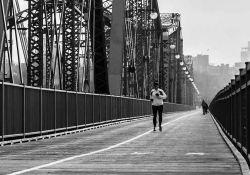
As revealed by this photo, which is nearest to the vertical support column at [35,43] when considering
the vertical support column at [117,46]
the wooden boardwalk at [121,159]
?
the vertical support column at [117,46]

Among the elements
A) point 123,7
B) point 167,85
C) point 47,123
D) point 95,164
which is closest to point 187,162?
point 95,164

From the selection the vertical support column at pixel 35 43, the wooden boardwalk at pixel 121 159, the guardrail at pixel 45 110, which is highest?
the vertical support column at pixel 35 43

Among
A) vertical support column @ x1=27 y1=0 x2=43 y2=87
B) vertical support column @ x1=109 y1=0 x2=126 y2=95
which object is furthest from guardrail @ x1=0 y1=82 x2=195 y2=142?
vertical support column @ x1=109 y1=0 x2=126 y2=95

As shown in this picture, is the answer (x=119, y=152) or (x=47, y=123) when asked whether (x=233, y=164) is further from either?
(x=47, y=123)

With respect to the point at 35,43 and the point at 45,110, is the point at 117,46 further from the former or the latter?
the point at 45,110

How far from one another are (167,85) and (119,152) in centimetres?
9465

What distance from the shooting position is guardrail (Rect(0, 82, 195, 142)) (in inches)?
751

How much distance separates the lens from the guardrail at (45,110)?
19.1 m

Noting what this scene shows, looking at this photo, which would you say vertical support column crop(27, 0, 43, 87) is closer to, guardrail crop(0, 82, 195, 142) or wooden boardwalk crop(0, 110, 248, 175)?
guardrail crop(0, 82, 195, 142)

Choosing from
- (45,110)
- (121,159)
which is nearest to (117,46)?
(45,110)

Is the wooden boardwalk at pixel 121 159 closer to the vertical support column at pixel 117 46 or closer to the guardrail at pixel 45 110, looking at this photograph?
the guardrail at pixel 45 110

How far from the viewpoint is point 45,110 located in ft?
75.8

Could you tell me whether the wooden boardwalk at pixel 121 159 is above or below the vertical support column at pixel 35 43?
below

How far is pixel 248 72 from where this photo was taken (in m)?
12.2
